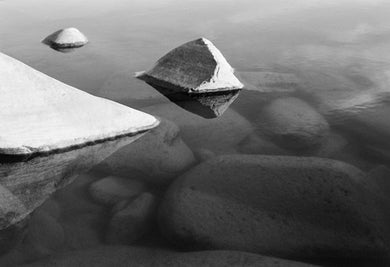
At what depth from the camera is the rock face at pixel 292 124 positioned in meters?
6.34

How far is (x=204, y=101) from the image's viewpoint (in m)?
7.98

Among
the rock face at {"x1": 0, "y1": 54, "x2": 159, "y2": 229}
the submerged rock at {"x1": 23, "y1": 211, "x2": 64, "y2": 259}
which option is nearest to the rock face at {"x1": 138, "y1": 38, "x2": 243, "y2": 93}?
the rock face at {"x1": 0, "y1": 54, "x2": 159, "y2": 229}

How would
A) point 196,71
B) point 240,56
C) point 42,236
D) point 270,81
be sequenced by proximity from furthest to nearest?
point 240,56 → point 270,81 → point 196,71 → point 42,236

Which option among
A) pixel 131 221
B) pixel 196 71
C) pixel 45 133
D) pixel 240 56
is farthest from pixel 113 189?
pixel 240 56

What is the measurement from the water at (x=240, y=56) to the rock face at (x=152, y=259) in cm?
33

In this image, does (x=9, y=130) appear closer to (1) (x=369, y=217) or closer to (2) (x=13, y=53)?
(1) (x=369, y=217)

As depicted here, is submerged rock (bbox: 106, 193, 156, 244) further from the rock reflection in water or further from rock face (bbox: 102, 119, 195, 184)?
the rock reflection in water

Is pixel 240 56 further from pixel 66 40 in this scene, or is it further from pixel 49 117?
pixel 49 117

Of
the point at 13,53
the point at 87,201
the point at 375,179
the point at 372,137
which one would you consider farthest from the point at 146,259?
the point at 13,53

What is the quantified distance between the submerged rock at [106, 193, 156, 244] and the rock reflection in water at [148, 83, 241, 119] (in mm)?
2941

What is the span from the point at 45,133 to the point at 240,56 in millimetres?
7844

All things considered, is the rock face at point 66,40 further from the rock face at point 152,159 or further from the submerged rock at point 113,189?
the submerged rock at point 113,189

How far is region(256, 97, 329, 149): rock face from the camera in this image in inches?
250

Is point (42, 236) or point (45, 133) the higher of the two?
point (45, 133)
